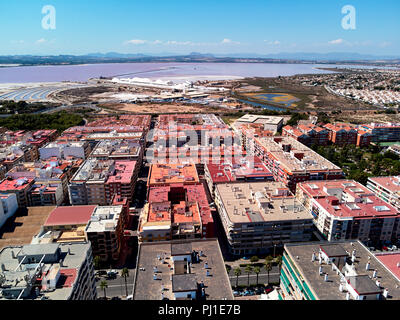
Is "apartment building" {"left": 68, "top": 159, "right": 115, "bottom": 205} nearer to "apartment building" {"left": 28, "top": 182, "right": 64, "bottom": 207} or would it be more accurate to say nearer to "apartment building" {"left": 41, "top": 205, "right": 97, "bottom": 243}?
Result: "apartment building" {"left": 28, "top": 182, "right": 64, "bottom": 207}

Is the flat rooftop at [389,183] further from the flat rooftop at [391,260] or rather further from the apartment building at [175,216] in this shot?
the apartment building at [175,216]

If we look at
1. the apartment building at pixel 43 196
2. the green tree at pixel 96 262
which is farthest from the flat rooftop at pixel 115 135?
the green tree at pixel 96 262

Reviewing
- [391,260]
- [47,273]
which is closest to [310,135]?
[391,260]

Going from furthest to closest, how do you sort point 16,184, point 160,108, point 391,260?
point 160,108 → point 16,184 → point 391,260

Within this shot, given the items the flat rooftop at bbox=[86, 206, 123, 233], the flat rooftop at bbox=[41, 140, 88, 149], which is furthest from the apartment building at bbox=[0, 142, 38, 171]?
the flat rooftop at bbox=[86, 206, 123, 233]

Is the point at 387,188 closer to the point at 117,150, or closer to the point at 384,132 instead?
the point at 384,132
